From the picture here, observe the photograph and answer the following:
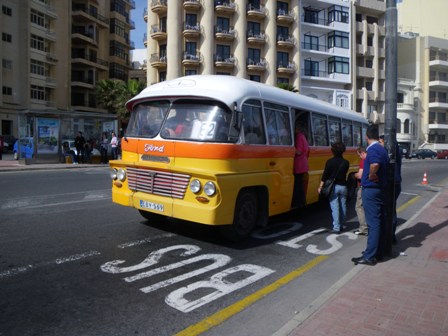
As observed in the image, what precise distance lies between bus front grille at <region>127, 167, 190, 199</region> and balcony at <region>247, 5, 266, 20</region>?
50.1 meters

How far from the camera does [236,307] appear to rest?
4535mm

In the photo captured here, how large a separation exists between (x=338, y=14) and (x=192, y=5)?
2212 cm

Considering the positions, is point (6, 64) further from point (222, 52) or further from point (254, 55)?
point (254, 55)

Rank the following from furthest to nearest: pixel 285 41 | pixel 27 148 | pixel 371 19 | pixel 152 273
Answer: pixel 371 19
pixel 285 41
pixel 27 148
pixel 152 273

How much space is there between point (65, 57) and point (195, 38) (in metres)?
18.8

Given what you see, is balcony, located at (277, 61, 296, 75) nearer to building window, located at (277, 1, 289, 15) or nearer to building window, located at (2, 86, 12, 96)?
building window, located at (277, 1, 289, 15)

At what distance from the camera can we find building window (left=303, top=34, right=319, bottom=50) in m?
58.7

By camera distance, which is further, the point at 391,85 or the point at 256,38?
the point at 256,38

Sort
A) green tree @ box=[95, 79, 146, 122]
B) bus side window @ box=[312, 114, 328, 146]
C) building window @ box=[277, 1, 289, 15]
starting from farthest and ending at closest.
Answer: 1. building window @ box=[277, 1, 289, 15]
2. green tree @ box=[95, 79, 146, 122]
3. bus side window @ box=[312, 114, 328, 146]

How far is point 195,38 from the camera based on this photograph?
168ft

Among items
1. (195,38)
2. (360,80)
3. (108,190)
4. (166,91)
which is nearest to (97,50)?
(195,38)

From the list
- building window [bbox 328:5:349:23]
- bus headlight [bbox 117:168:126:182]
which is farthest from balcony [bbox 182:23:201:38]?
bus headlight [bbox 117:168:126:182]

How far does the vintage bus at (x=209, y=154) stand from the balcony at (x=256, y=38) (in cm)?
4721

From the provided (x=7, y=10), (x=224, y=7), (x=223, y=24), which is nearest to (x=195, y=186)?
(x=224, y=7)
